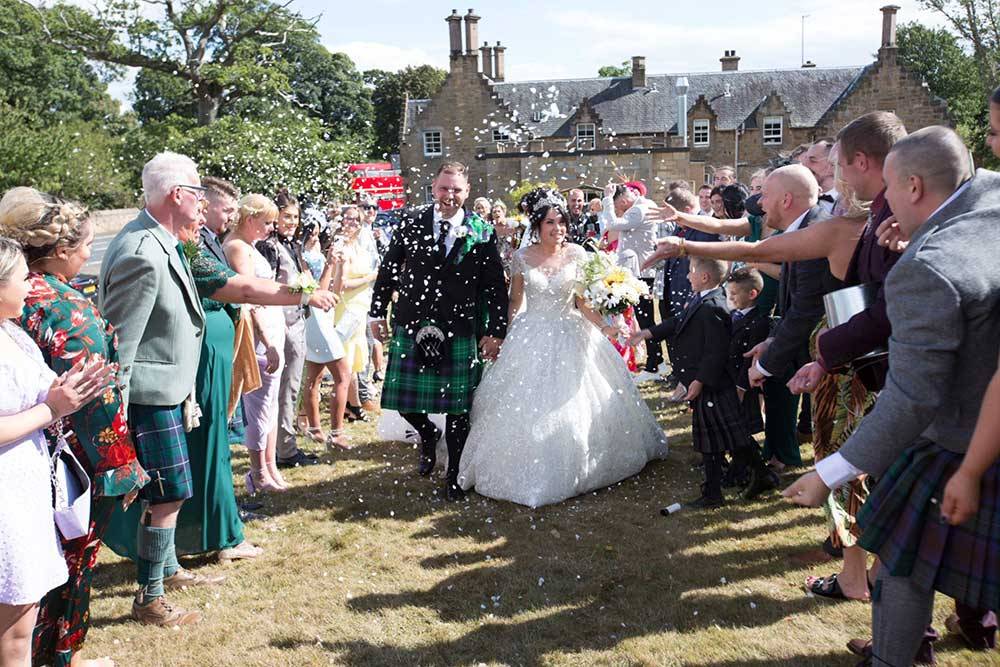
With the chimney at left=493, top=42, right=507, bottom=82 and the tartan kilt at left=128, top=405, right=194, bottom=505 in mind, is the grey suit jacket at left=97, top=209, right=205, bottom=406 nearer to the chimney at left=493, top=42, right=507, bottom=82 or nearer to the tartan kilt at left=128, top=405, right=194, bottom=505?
the tartan kilt at left=128, top=405, right=194, bottom=505

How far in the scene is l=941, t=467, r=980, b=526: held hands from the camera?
7.68ft

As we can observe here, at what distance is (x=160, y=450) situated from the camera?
13.7 ft

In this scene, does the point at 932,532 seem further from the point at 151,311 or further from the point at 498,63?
the point at 498,63

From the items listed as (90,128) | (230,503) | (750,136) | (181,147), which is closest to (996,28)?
(750,136)

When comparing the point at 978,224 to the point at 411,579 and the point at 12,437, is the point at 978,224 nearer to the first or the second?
the point at 12,437

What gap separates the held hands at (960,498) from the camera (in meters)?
2.34

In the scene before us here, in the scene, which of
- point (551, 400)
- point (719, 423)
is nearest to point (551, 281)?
point (551, 400)

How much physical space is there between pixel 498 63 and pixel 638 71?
917 centimetres

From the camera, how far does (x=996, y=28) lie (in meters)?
31.3

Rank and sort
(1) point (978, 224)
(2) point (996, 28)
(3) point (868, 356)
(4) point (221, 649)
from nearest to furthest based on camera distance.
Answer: (1) point (978, 224) → (3) point (868, 356) → (4) point (221, 649) → (2) point (996, 28)

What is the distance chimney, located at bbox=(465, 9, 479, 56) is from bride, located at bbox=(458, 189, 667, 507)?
37.2 meters

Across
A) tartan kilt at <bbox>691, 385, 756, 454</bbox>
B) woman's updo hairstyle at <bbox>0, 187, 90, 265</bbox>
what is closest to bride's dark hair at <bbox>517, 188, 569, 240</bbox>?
tartan kilt at <bbox>691, 385, 756, 454</bbox>

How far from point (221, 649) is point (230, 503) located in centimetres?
120

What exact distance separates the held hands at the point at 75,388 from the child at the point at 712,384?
4022 millimetres
